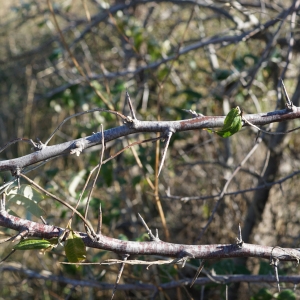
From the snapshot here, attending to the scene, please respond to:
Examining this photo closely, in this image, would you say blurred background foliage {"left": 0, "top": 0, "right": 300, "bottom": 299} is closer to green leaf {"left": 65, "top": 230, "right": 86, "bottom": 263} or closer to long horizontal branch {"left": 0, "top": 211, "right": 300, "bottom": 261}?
long horizontal branch {"left": 0, "top": 211, "right": 300, "bottom": 261}

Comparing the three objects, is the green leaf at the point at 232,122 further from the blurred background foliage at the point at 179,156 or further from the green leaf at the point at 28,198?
the blurred background foliage at the point at 179,156

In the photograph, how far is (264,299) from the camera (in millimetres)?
1587

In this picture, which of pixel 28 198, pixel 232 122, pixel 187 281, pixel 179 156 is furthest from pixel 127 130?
pixel 179 156

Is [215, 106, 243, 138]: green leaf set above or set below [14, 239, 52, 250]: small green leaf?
above

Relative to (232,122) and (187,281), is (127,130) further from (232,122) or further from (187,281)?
(187,281)

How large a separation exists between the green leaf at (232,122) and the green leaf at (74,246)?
40cm

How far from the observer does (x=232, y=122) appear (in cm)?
96

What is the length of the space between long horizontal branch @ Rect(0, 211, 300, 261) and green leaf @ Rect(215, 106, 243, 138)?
27 centimetres

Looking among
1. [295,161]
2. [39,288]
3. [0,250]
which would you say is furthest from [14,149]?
[295,161]

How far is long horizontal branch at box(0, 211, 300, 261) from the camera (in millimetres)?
981

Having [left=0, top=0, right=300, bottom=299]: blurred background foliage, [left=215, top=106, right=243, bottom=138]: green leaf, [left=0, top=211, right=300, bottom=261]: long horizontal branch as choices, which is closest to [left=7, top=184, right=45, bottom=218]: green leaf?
[left=0, top=211, right=300, bottom=261]: long horizontal branch

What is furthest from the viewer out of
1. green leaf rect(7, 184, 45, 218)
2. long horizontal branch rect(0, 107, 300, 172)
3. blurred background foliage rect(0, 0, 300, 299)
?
blurred background foliage rect(0, 0, 300, 299)

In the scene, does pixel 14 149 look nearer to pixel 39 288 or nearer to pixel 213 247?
pixel 39 288

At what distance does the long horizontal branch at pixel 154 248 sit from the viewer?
0.98 meters
